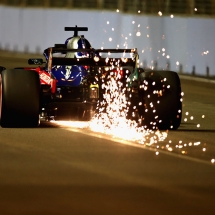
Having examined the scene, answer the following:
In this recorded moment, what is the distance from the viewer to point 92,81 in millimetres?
17625

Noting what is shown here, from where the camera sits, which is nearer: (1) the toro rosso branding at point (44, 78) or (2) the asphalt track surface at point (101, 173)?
(2) the asphalt track surface at point (101, 173)

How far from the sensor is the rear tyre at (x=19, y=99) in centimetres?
1672

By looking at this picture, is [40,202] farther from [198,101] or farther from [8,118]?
[198,101]

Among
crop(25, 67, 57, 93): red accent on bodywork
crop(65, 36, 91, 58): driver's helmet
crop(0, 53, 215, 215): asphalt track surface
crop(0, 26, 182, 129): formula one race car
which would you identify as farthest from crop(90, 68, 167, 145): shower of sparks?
crop(65, 36, 91, 58): driver's helmet

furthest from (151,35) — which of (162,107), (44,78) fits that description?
(162,107)

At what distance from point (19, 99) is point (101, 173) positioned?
5.27 meters

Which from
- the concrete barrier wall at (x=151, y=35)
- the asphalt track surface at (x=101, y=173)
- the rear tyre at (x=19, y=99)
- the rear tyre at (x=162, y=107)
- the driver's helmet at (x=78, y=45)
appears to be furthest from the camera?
the concrete barrier wall at (x=151, y=35)

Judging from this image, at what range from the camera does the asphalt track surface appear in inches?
378

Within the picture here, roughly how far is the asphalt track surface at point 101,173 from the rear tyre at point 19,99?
0.70 ft

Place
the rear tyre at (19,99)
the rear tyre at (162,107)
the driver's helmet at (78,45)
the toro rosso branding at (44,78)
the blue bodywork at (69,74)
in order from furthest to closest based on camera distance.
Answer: the driver's helmet at (78,45) → the blue bodywork at (69,74) → the toro rosso branding at (44,78) → the rear tyre at (162,107) → the rear tyre at (19,99)

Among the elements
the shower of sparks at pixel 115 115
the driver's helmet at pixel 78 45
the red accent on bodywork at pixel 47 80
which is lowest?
the shower of sparks at pixel 115 115

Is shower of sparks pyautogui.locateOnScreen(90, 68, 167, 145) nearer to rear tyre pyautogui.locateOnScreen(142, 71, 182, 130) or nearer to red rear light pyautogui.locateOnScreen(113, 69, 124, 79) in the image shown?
red rear light pyautogui.locateOnScreen(113, 69, 124, 79)

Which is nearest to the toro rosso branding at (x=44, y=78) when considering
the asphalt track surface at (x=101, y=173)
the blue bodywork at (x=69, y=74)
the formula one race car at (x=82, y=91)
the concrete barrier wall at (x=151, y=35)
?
the formula one race car at (x=82, y=91)

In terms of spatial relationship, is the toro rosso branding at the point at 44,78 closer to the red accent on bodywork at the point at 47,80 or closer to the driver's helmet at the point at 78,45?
the red accent on bodywork at the point at 47,80
